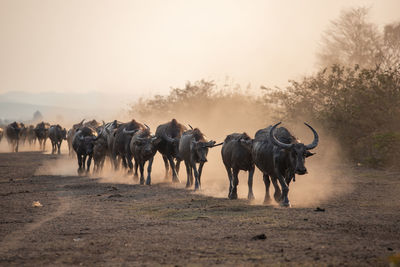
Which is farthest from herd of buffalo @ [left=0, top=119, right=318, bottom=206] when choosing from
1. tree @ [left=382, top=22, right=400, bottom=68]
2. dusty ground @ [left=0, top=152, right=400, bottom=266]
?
tree @ [left=382, top=22, right=400, bottom=68]

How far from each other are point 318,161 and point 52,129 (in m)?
25.1

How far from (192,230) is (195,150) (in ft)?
27.3

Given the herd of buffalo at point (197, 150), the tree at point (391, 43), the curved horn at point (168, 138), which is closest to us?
the herd of buffalo at point (197, 150)

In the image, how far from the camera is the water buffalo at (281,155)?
501 inches

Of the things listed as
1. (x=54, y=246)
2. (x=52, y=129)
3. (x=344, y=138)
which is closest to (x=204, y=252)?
(x=54, y=246)

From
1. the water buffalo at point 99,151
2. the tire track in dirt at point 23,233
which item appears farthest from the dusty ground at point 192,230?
the water buffalo at point 99,151

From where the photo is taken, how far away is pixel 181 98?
53719 millimetres

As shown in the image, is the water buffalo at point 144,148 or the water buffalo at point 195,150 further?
the water buffalo at point 144,148

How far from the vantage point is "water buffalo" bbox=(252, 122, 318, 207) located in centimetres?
1272

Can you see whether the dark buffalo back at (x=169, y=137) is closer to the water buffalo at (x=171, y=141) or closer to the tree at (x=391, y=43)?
the water buffalo at (x=171, y=141)

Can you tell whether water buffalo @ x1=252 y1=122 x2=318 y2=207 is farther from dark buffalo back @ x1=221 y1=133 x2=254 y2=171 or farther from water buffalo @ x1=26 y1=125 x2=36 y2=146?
water buffalo @ x1=26 y1=125 x2=36 y2=146

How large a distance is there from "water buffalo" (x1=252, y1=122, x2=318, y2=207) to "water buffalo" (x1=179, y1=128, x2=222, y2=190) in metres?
3.73

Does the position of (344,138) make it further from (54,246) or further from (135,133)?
(54,246)

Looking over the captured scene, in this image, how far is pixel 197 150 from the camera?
59.0ft
